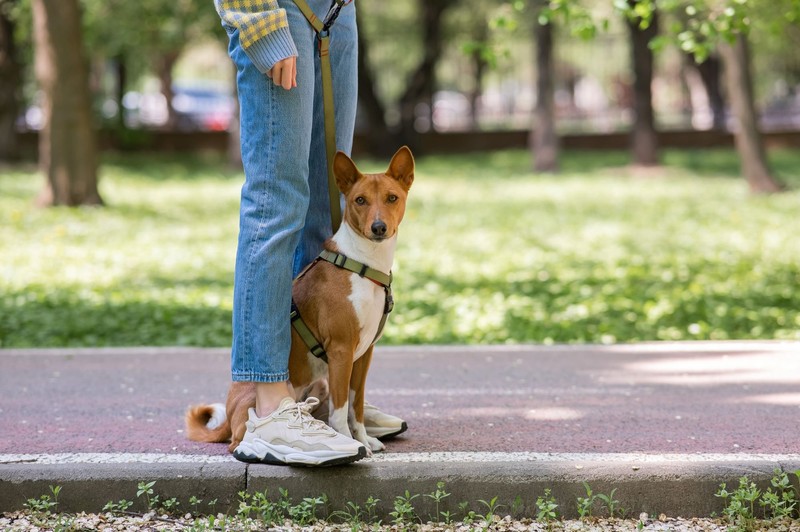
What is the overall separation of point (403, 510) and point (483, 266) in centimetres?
794

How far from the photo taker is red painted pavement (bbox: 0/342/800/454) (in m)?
4.43

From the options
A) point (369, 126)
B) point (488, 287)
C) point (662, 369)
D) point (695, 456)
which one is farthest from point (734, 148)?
point (695, 456)

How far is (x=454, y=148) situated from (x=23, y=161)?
12325 millimetres

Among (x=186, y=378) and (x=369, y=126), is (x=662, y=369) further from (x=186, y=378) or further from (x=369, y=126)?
(x=369, y=126)

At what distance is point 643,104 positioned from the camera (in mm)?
24797

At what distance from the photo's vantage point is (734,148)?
1208 inches

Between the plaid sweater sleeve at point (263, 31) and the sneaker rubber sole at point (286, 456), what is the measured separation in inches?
55.6

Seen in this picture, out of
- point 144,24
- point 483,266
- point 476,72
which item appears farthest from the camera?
point 476,72

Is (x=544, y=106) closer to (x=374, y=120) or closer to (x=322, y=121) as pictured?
(x=374, y=120)

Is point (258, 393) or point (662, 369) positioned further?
point (662, 369)

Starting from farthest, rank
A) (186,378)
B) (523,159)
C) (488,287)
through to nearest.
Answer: (523,159) → (488,287) → (186,378)

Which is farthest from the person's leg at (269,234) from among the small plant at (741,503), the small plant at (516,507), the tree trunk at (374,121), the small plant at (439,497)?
the tree trunk at (374,121)

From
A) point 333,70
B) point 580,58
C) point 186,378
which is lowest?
point 186,378

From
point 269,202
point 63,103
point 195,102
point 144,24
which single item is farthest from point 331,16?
point 195,102
